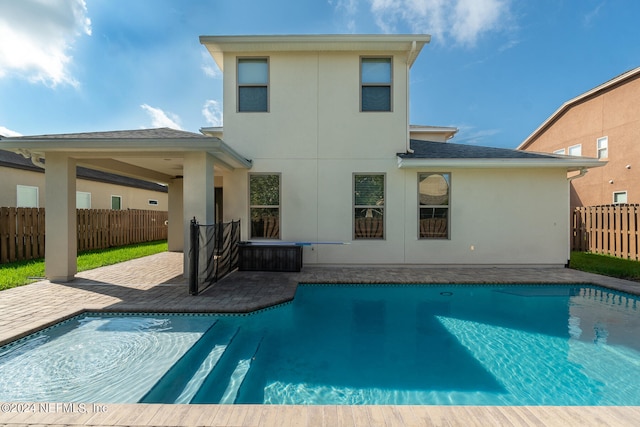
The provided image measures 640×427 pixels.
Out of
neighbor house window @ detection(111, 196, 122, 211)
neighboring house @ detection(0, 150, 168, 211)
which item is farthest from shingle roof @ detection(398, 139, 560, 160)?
neighbor house window @ detection(111, 196, 122, 211)

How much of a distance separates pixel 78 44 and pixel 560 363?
20.2m

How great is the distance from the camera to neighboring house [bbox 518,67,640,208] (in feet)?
43.7

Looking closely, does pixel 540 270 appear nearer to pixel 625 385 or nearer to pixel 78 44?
pixel 625 385

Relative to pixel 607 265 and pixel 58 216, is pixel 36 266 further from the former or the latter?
pixel 607 265

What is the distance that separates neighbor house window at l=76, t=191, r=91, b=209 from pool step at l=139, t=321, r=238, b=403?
15.5 meters

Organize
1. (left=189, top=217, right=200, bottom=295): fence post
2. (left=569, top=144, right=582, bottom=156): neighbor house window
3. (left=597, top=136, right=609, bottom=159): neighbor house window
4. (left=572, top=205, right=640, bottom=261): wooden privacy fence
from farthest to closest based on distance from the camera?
(left=569, top=144, right=582, bottom=156): neighbor house window → (left=597, top=136, right=609, bottom=159): neighbor house window → (left=572, top=205, right=640, bottom=261): wooden privacy fence → (left=189, top=217, right=200, bottom=295): fence post

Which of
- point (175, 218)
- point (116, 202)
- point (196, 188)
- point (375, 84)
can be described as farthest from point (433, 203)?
point (116, 202)

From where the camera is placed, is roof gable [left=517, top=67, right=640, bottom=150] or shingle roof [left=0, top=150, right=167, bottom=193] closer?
shingle roof [left=0, top=150, right=167, bottom=193]

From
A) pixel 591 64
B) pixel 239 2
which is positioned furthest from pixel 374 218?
pixel 591 64

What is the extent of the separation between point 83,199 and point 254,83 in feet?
43.0

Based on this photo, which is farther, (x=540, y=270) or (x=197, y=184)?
(x=540, y=270)

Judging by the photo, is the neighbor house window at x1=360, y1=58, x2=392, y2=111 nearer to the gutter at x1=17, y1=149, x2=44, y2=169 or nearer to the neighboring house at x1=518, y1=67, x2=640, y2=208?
the gutter at x1=17, y1=149, x2=44, y2=169

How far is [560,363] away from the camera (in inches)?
150

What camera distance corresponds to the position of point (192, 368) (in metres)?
3.61
